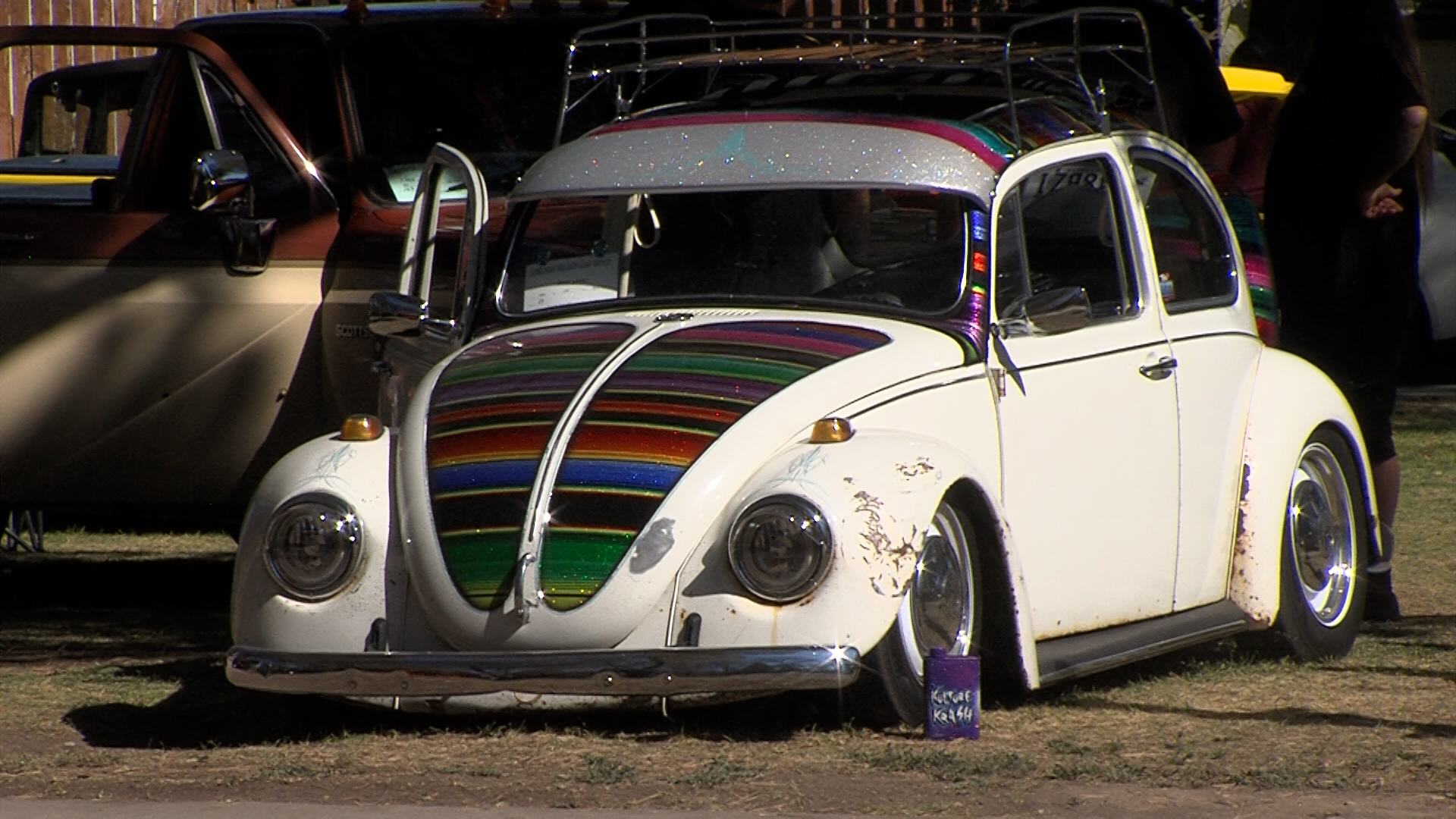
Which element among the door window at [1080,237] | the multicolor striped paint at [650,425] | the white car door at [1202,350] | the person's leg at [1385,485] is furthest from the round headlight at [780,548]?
the person's leg at [1385,485]

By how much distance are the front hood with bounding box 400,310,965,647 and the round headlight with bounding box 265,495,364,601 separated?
17 cm

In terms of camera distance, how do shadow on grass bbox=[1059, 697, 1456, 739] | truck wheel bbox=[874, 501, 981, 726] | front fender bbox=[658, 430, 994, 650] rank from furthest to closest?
shadow on grass bbox=[1059, 697, 1456, 739] < truck wheel bbox=[874, 501, 981, 726] < front fender bbox=[658, 430, 994, 650]

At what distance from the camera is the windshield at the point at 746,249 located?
246 inches

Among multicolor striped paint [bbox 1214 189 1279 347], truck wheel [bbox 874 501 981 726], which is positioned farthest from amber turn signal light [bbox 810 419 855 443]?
multicolor striped paint [bbox 1214 189 1279 347]

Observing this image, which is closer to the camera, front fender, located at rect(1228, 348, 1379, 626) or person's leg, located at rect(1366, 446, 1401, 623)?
front fender, located at rect(1228, 348, 1379, 626)

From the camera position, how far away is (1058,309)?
602 centimetres

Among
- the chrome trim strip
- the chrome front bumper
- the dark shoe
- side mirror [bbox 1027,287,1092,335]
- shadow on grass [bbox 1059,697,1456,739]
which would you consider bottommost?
the dark shoe

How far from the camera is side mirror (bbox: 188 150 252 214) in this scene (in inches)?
297

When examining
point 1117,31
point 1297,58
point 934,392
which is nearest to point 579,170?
point 934,392

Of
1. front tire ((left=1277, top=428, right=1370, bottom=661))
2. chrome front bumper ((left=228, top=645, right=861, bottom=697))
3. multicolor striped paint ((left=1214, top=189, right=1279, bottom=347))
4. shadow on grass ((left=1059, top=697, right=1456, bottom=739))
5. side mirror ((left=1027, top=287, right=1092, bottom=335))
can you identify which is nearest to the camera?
chrome front bumper ((left=228, top=645, right=861, bottom=697))

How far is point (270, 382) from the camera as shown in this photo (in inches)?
313

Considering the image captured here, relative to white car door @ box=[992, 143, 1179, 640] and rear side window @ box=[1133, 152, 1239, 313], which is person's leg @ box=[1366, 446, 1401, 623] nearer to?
rear side window @ box=[1133, 152, 1239, 313]

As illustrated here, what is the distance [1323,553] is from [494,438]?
288 cm

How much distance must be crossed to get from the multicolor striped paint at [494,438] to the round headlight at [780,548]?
557 mm
